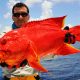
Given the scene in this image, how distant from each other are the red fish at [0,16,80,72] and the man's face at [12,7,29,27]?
2179 mm

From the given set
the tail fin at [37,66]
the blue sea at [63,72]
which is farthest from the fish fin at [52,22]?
the blue sea at [63,72]

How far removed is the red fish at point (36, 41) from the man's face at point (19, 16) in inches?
85.8

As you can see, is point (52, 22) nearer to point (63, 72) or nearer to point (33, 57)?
point (33, 57)

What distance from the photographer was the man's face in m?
8.43

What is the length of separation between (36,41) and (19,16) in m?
2.72

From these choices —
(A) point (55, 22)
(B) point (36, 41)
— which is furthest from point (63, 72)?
(B) point (36, 41)

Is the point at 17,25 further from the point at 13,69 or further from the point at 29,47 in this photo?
the point at 29,47

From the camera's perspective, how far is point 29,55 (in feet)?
18.6

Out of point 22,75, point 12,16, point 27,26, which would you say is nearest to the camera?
point 27,26

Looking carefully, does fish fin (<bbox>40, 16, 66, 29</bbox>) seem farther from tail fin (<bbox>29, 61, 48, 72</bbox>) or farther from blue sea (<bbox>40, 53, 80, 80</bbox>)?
blue sea (<bbox>40, 53, 80, 80</bbox>)

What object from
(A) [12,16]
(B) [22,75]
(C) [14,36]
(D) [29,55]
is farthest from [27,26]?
(B) [22,75]

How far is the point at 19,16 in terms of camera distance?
8414 millimetres

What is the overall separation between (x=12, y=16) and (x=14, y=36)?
2.63 meters

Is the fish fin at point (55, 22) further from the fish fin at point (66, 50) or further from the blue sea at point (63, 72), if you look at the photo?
the blue sea at point (63, 72)
